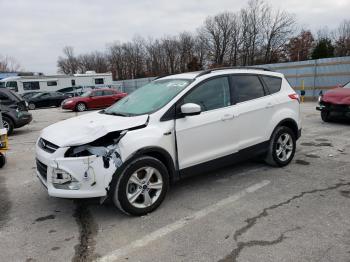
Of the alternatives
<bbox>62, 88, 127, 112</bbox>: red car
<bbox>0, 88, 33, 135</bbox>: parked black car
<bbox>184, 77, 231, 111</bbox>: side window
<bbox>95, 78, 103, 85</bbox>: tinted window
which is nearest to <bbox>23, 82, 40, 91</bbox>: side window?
<bbox>95, 78, 103, 85</bbox>: tinted window

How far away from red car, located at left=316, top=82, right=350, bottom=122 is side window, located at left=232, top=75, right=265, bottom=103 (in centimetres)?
560

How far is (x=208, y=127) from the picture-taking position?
458 cm

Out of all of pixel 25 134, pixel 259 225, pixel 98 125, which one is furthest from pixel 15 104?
pixel 259 225

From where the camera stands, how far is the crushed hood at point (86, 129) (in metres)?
3.77

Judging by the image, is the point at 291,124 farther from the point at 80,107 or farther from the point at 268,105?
the point at 80,107

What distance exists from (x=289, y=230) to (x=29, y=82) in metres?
31.6

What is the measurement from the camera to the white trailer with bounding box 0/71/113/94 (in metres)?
30.1

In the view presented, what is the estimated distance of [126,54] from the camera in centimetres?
7412

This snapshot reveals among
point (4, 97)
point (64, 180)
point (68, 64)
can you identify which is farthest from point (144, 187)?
point (68, 64)

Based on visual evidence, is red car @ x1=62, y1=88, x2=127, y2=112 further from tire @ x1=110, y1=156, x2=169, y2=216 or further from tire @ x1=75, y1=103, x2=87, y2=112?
tire @ x1=110, y1=156, x2=169, y2=216

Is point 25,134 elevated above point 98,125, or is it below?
below

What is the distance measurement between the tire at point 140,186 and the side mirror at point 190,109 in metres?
0.72

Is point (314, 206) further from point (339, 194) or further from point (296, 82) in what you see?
point (296, 82)

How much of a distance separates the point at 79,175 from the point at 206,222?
1550mm
